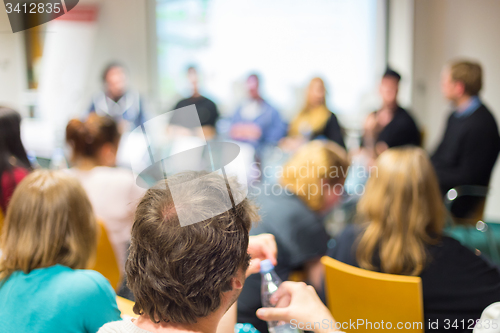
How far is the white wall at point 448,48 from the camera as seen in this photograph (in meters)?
1.87

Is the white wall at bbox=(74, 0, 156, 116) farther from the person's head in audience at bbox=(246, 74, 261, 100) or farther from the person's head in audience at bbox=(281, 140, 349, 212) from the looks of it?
the person's head in audience at bbox=(281, 140, 349, 212)

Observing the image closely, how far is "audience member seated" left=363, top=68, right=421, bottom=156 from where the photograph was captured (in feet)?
9.50

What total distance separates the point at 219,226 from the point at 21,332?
60cm

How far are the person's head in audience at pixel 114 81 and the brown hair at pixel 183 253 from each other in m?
3.29

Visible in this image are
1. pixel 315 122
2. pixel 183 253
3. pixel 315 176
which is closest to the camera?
pixel 183 253

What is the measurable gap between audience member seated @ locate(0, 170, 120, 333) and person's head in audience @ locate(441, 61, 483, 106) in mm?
2205

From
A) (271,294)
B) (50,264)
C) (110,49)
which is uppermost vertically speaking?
(110,49)

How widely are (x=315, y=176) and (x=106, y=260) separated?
850mm

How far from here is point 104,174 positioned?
1834 mm

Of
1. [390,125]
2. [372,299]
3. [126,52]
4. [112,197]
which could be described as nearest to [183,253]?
[372,299]

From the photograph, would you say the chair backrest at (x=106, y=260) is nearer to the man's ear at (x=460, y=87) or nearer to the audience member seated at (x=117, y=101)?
the man's ear at (x=460, y=87)

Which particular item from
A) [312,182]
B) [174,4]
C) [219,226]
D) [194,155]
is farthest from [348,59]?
[219,226]

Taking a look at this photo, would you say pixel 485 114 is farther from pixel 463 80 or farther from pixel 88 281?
pixel 88 281

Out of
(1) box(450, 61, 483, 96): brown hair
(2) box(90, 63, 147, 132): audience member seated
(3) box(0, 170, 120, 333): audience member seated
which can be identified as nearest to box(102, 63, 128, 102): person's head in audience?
(2) box(90, 63, 147, 132): audience member seated
